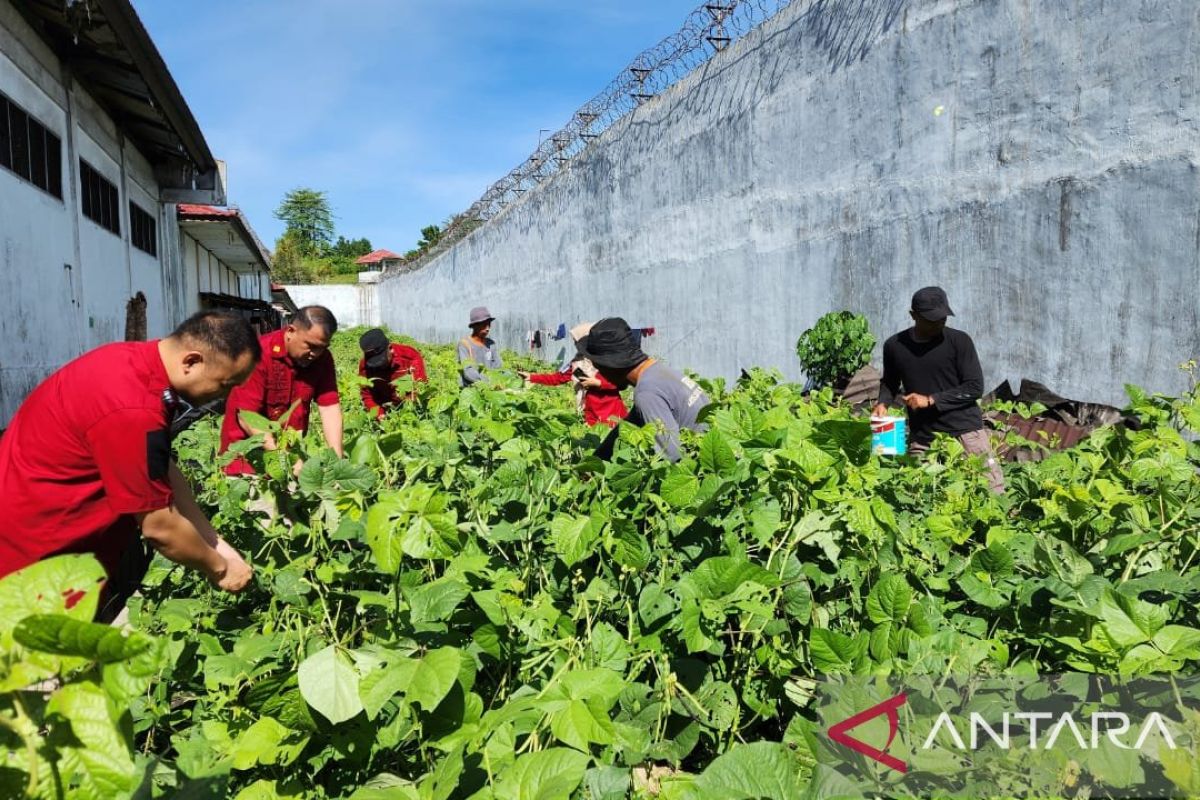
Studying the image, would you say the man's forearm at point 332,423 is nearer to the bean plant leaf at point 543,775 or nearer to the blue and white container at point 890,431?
the blue and white container at point 890,431

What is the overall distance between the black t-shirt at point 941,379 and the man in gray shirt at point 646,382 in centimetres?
179

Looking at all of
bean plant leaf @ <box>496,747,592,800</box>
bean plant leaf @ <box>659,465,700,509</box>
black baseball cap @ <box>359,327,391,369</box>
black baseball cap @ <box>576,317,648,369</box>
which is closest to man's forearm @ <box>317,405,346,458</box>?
black baseball cap @ <box>359,327,391,369</box>

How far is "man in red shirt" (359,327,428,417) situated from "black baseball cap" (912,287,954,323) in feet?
9.38

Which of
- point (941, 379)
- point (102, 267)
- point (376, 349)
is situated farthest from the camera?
point (102, 267)

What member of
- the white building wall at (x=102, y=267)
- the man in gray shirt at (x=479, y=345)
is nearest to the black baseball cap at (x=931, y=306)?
the man in gray shirt at (x=479, y=345)

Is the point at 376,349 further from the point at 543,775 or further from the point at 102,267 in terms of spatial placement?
the point at 102,267

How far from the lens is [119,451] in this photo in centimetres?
219

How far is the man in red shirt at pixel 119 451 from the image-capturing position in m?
2.15

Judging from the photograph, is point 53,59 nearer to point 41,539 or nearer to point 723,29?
point 723,29

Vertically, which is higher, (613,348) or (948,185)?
(948,185)

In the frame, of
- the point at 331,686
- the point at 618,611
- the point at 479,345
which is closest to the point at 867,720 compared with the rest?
the point at 618,611

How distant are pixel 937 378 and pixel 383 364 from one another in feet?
10.9

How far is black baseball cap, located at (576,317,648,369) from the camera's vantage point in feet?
11.3

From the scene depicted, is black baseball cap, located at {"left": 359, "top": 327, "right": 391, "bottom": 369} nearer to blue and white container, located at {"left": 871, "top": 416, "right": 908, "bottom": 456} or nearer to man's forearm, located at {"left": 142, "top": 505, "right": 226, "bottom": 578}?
blue and white container, located at {"left": 871, "top": 416, "right": 908, "bottom": 456}
